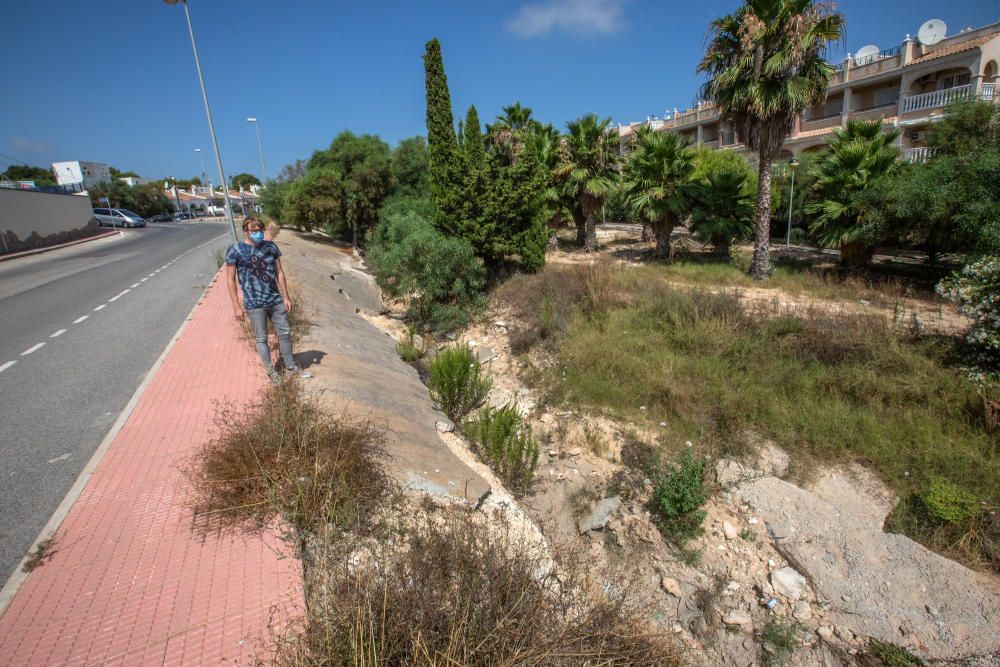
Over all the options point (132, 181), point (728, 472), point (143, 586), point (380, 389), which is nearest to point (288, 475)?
point (143, 586)

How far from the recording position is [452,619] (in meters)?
2.52

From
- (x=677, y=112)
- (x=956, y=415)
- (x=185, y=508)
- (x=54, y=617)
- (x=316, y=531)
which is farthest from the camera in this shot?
(x=677, y=112)

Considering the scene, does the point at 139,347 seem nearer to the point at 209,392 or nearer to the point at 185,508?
the point at 209,392

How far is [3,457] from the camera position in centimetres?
444

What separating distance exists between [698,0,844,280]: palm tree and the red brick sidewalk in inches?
606

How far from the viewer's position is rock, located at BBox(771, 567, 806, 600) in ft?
15.9

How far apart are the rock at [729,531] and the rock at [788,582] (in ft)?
1.75

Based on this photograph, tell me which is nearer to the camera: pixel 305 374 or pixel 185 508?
pixel 185 508

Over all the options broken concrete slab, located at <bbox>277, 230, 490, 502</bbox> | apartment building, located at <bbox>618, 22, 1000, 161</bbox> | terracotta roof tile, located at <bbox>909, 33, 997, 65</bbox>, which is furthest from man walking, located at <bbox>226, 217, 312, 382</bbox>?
terracotta roof tile, located at <bbox>909, 33, 997, 65</bbox>

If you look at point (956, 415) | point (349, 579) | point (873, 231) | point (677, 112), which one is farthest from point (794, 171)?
point (349, 579)

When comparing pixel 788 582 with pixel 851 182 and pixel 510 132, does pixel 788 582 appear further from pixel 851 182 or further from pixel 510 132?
pixel 510 132

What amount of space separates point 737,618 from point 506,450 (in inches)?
116

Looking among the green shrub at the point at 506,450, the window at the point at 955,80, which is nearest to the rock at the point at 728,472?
the green shrub at the point at 506,450

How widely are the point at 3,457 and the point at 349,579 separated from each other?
161 inches
